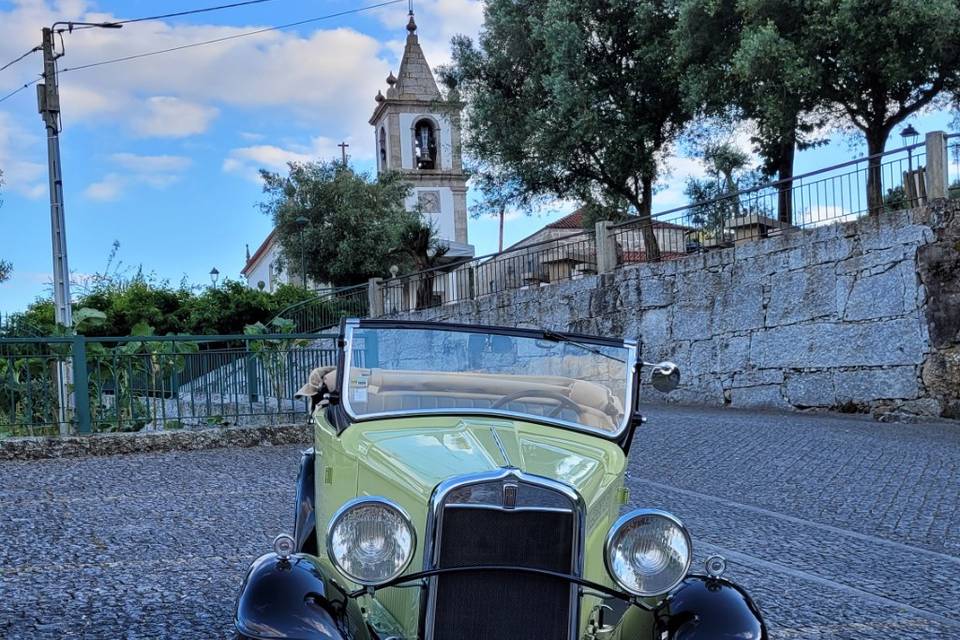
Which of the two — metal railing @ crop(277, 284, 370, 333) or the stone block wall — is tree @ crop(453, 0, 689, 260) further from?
metal railing @ crop(277, 284, 370, 333)

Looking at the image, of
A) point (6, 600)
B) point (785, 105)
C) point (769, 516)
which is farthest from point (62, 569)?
point (785, 105)

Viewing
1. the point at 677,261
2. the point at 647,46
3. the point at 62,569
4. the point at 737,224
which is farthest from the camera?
the point at 647,46

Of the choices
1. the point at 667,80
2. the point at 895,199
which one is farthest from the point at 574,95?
the point at 895,199

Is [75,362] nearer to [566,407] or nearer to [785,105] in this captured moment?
[566,407]

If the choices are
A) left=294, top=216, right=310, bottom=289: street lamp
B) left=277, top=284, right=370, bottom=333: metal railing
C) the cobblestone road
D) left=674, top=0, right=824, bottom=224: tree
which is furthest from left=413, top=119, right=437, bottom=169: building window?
the cobblestone road

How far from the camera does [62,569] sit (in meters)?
5.29

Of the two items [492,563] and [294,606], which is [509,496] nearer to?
[492,563]

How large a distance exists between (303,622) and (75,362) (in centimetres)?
916

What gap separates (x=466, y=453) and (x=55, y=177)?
49.5 ft

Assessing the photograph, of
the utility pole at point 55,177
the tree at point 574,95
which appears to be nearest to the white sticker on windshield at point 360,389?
the utility pole at point 55,177

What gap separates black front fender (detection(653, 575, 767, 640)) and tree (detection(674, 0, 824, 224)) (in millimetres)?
12408

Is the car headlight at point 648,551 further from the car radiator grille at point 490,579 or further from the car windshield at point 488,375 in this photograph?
the car windshield at point 488,375

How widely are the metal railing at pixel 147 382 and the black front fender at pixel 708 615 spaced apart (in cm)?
789

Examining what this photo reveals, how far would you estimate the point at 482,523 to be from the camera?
2732 millimetres
